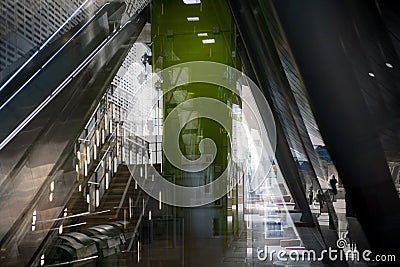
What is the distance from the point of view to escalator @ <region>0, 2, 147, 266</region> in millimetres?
3090

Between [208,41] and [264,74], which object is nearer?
[264,74]

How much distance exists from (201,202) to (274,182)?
0.74 m

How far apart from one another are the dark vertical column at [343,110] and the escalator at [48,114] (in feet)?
6.86

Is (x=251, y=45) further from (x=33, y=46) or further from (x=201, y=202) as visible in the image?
(x=33, y=46)

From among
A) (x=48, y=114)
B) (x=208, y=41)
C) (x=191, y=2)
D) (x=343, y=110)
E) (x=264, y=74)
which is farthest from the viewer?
(x=191, y=2)

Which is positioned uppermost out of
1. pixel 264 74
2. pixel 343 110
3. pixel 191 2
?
pixel 191 2

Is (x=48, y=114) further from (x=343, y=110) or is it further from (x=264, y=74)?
(x=343, y=110)

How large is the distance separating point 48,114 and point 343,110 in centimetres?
243

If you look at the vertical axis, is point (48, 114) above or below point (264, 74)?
below

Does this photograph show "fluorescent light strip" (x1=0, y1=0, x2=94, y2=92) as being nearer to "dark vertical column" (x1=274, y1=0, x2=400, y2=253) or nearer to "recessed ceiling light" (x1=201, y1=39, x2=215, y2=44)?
"recessed ceiling light" (x1=201, y1=39, x2=215, y2=44)

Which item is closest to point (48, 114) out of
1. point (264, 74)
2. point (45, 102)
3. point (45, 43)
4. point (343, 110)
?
point (45, 102)

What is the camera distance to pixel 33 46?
3.74 meters

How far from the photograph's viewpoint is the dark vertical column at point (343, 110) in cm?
156

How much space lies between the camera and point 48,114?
11.6 feet
